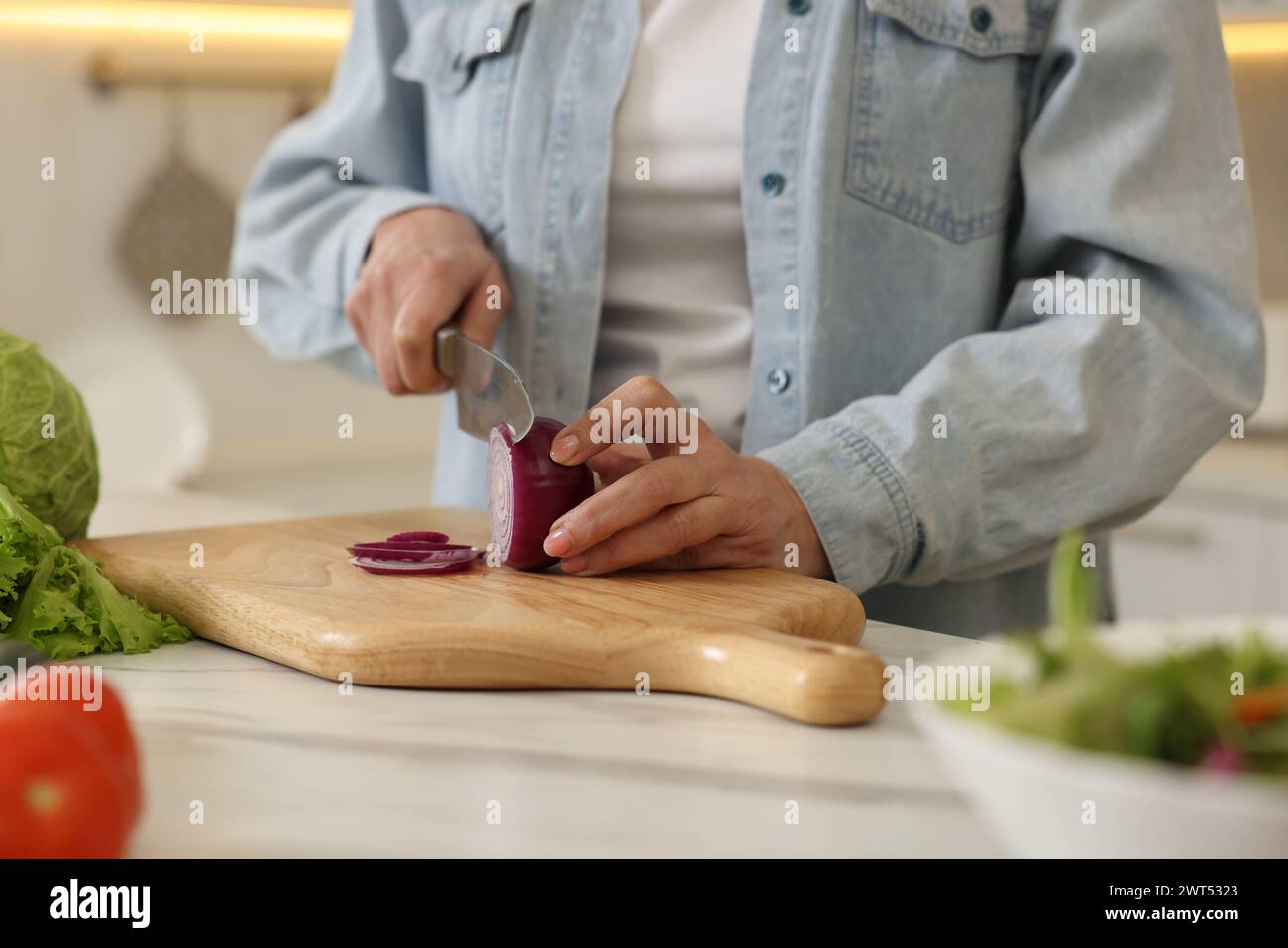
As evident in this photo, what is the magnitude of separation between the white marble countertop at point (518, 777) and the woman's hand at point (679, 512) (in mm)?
188

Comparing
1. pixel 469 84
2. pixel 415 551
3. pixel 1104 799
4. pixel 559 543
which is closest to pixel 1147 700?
pixel 1104 799

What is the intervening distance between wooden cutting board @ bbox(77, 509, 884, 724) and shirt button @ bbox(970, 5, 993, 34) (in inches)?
21.5

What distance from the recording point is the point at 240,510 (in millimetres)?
1646

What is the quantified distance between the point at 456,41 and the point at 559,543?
0.67 metres

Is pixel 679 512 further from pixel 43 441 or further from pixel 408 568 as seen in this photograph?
pixel 43 441

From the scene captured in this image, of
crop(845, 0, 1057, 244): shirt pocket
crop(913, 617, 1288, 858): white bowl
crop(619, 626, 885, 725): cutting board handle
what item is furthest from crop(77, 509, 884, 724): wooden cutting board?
crop(845, 0, 1057, 244): shirt pocket

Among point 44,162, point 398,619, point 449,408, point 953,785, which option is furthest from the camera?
point 44,162

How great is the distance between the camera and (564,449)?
3.39 ft

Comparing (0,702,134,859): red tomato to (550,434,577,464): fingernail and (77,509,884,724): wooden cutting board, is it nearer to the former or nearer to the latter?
(77,509,884,724): wooden cutting board

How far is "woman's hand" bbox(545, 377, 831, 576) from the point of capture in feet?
3.31

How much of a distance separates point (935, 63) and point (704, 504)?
51 cm
